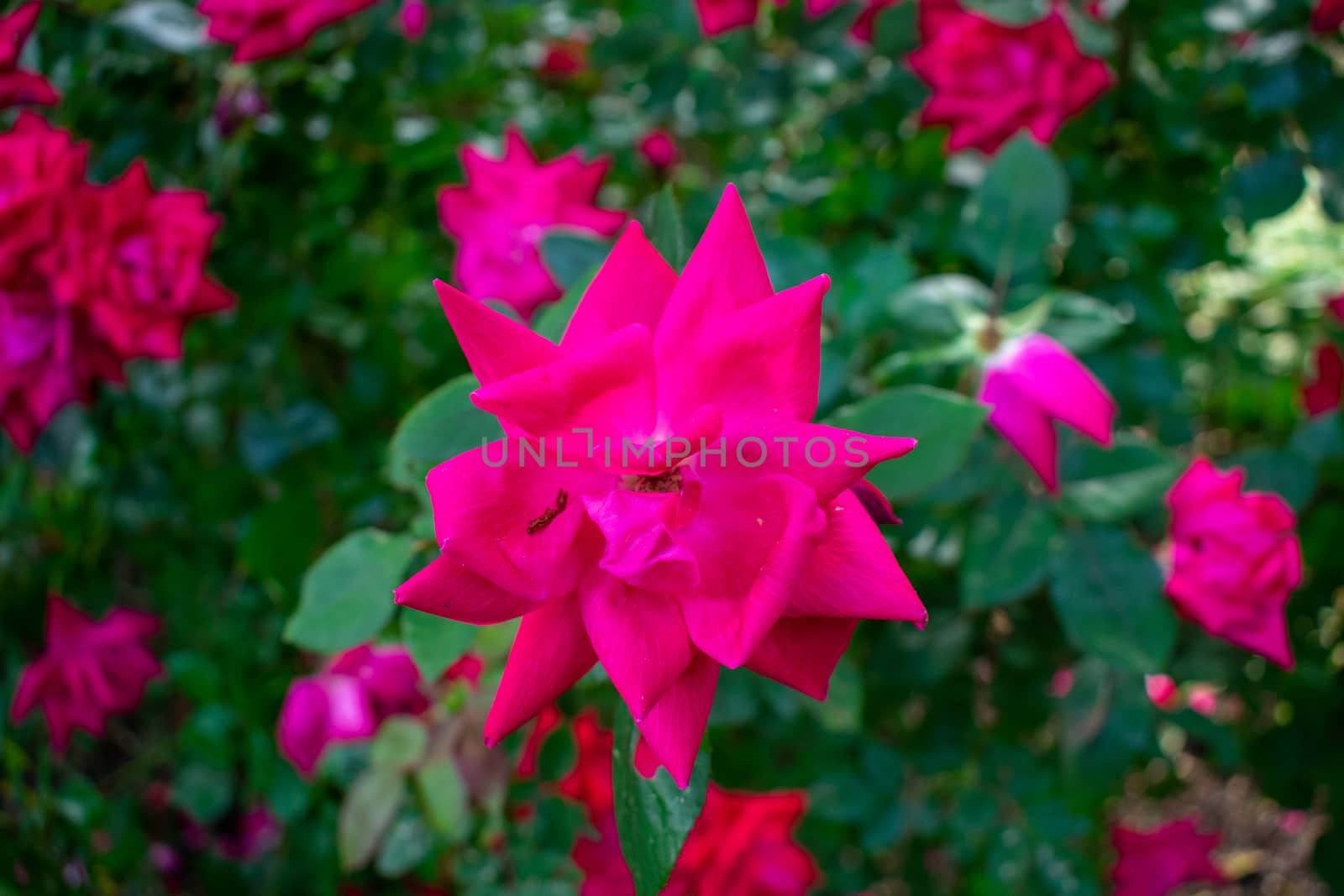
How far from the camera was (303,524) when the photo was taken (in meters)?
0.98

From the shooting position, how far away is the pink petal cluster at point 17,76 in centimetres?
75

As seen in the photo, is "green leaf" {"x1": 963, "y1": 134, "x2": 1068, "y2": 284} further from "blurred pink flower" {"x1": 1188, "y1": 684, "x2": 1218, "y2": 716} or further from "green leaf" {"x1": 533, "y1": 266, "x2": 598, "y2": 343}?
"blurred pink flower" {"x1": 1188, "y1": 684, "x2": 1218, "y2": 716}

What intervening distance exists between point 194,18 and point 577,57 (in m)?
0.86

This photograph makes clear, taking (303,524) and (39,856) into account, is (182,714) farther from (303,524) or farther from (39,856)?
(303,524)

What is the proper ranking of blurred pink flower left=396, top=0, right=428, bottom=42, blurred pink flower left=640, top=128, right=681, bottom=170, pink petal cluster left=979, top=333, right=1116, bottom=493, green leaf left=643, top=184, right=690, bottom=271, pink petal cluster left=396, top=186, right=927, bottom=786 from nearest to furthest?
pink petal cluster left=396, top=186, right=927, bottom=786 < green leaf left=643, top=184, right=690, bottom=271 < pink petal cluster left=979, top=333, right=1116, bottom=493 < blurred pink flower left=396, top=0, right=428, bottom=42 < blurred pink flower left=640, top=128, right=681, bottom=170

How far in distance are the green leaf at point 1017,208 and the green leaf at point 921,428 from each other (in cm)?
26

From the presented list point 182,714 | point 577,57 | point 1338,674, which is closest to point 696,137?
point 577,57

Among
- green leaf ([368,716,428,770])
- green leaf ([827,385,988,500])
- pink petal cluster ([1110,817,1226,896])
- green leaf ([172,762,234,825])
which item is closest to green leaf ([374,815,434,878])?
green leaf ([368,716,428,770])

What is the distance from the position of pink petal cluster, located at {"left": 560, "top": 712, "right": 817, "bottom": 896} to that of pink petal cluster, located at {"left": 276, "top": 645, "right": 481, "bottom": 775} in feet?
0.53

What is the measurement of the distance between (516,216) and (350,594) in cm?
42

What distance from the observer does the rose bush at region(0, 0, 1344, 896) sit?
0.46 metres

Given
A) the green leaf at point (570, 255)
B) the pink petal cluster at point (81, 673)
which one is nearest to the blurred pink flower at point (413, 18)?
the green leaf at point (570, 255)

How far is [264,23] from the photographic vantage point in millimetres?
857

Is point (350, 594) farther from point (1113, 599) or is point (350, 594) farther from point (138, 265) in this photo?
point (1113, 599)
